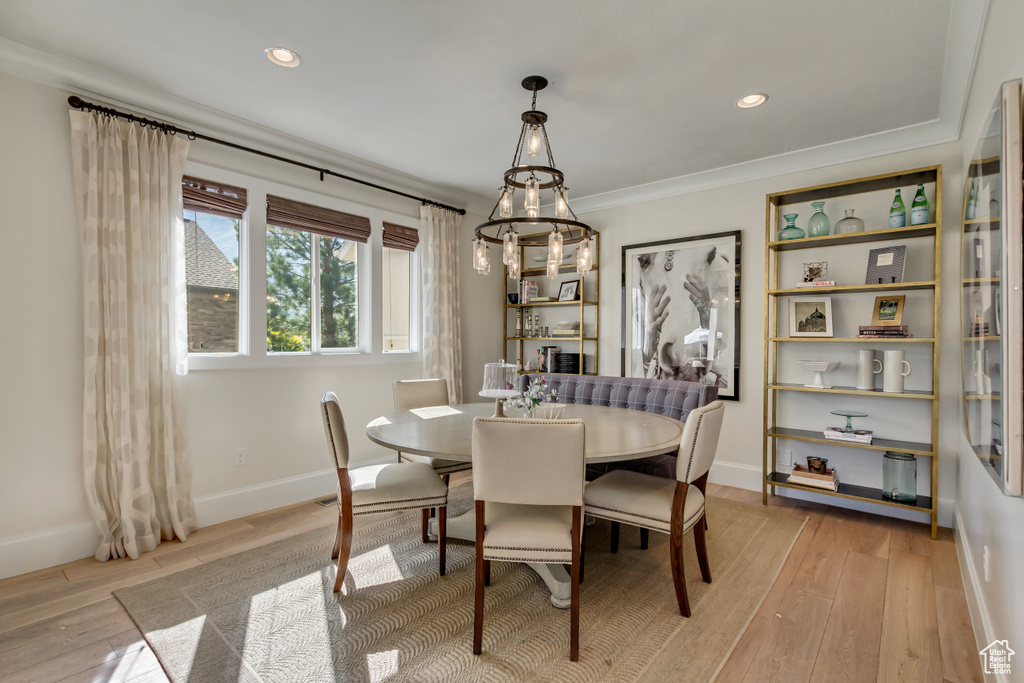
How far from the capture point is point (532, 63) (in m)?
2.33

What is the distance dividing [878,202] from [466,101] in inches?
112

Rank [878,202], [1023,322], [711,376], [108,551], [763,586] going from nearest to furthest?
[1023,322], [763,586], [108,551], [878,202], [711,376]

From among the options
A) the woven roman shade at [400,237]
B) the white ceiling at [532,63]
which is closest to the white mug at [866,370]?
the white ceiling at [532,63]

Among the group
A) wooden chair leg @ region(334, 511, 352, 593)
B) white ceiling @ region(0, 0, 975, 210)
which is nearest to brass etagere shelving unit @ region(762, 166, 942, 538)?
white ceiling @ region(0, 0, 975, 210)

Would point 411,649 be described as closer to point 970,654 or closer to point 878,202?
point 970,654

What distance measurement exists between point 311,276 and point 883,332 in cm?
395

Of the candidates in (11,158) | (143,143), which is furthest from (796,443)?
(11,158)

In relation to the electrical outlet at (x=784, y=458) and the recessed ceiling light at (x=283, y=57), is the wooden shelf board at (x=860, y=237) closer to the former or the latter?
the electrical outlet at (x=784, y=458)

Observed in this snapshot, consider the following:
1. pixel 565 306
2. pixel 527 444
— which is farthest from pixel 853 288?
pixel 527 444

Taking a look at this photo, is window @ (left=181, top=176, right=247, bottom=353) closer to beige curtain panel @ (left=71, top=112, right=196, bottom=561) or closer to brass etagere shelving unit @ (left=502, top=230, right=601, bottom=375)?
beige curtain panel @ (left=71, top=112, right=196, bottom=561)

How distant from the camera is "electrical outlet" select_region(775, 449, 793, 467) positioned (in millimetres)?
3586

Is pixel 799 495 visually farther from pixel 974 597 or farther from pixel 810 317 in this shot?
pixel 974 597

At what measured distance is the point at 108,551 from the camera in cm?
255

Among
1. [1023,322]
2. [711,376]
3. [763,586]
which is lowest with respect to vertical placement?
[763,586]
